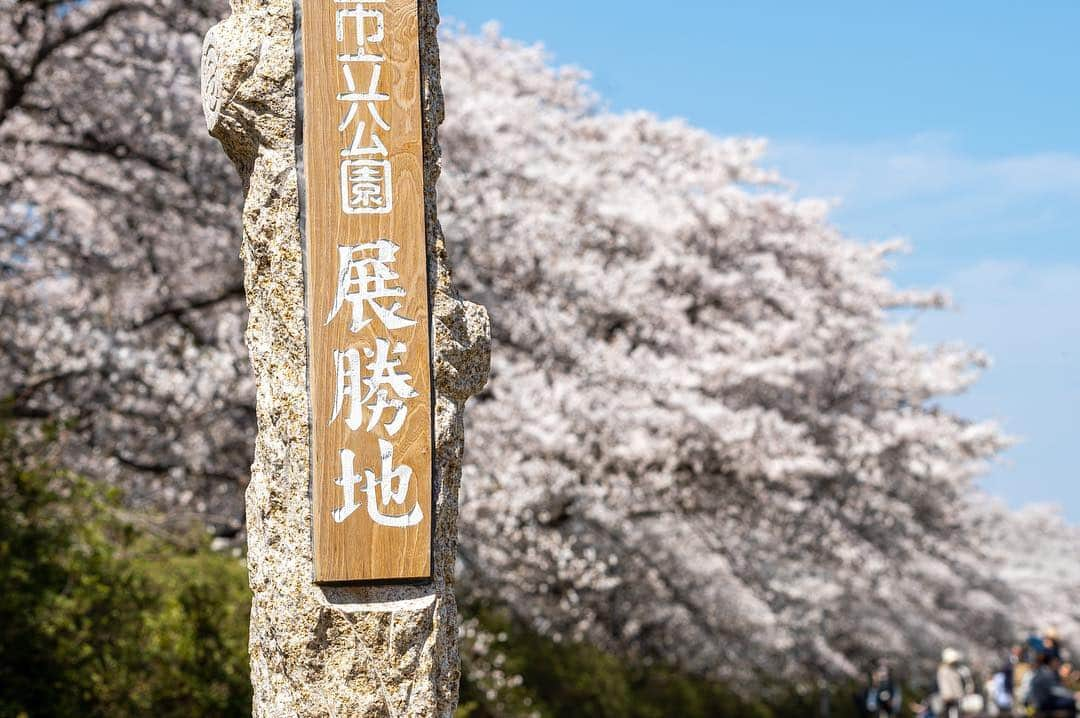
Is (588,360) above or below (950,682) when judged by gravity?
above

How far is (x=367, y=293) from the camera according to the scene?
384 centimetres

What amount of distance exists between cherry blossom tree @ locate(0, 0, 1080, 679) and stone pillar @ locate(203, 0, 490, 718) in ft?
13.3

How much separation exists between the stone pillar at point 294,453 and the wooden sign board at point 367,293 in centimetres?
6

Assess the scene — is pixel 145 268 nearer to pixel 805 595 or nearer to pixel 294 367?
pixel 294 367

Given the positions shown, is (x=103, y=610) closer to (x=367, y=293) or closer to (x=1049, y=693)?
(x=367, y=293)

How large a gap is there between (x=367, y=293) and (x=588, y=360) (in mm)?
7225

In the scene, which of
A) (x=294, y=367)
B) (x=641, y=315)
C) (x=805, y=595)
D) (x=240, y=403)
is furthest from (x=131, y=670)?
(x=805, y=595)

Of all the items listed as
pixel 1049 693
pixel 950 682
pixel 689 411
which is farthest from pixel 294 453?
pixel 950 682

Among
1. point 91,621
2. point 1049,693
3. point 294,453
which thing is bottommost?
point 1049,693

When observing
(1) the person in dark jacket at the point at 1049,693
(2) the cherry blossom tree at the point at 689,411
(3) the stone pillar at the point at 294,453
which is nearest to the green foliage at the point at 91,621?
(2) the cherry blossom tree at the point at 689,411

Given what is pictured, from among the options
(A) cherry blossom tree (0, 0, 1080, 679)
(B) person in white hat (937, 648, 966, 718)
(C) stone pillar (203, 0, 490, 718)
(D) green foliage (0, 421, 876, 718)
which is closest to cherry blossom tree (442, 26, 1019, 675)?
(A) cherry blossom tree (0, 0, 1080, 679)

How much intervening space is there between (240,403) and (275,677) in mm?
4771

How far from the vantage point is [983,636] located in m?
22.0

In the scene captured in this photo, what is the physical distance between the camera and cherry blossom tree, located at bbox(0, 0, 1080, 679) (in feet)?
27.7
